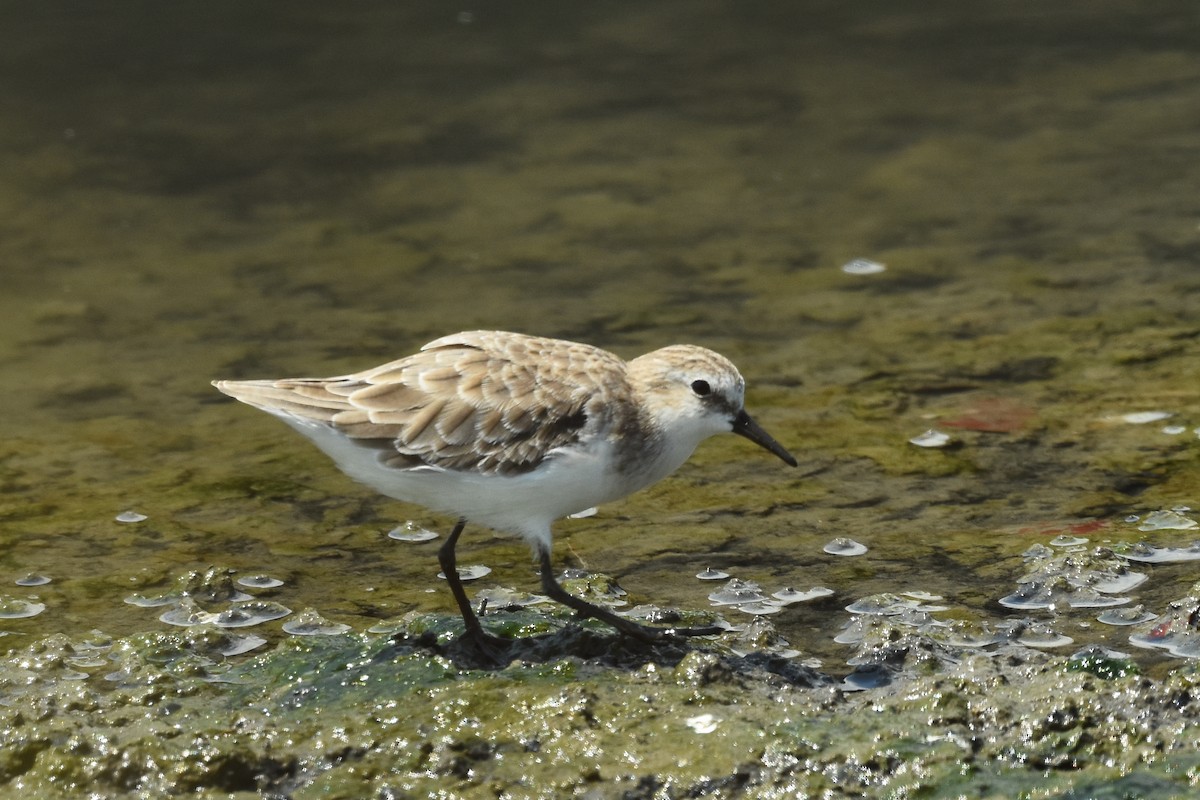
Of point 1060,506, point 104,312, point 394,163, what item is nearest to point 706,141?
point 394,163

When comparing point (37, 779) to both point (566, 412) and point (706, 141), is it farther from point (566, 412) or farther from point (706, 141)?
point (706, 141)

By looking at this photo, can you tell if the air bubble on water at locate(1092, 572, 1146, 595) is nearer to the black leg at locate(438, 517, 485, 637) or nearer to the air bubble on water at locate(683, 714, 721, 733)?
the air bubble on water at locate(683, 714, 721, 733)

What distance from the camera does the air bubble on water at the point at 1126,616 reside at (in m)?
5.63

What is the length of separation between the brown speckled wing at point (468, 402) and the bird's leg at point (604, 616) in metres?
0.42

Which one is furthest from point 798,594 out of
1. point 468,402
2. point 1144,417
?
point 1144,417

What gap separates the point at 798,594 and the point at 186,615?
2399 mm

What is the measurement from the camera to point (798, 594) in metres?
6.09

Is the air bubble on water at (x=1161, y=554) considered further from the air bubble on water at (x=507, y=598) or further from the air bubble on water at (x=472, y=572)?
the air bubble on water at (x=472, y=572)

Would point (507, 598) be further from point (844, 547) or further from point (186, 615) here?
point (844, 547)

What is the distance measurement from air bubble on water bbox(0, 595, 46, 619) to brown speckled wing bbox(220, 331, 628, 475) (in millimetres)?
1267

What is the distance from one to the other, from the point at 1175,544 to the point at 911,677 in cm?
165

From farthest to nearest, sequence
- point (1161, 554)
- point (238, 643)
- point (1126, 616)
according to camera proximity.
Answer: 1. point (1161, 554)
2. point (238, 643)
3. point (1126, 616)

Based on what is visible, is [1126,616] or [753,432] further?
[753,432]

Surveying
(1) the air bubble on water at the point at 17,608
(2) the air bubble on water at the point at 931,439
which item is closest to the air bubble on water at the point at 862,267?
(2) the air bubble on water at the point at 931,439
